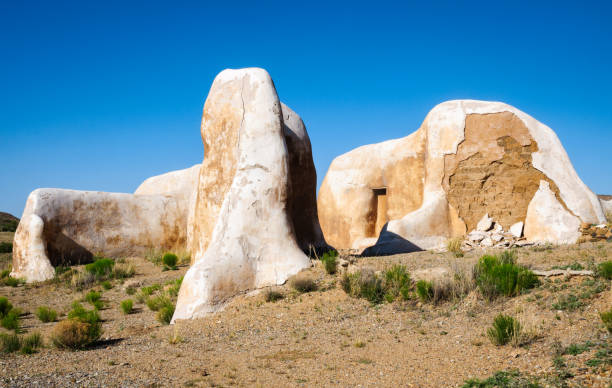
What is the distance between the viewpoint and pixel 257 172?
8.80m

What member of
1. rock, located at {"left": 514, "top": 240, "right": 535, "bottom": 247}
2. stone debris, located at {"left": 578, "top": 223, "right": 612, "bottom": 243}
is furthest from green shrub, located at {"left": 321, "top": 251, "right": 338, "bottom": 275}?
stone debris, located at {"left": 578, "top": 223, "right": 612, "bottom": 243}

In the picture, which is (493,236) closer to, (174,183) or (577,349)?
(577,349)

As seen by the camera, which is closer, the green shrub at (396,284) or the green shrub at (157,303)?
the green shrub at (396,284)

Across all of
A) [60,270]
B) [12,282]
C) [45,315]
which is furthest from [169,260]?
[45,315]

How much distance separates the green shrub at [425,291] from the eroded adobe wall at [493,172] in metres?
7.31

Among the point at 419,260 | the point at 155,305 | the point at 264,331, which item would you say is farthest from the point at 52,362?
the point at 419,260

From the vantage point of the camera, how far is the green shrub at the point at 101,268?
42.6 ft

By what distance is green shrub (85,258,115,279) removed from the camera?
42.6ft

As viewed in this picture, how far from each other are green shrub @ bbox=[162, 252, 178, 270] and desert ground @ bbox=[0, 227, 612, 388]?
4.67 metres

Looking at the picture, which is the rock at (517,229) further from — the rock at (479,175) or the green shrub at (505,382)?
the green shrub at (505,382)

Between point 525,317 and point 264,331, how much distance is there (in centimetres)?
312

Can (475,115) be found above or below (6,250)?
above

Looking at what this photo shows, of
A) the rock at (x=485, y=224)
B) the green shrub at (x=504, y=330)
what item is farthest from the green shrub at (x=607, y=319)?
the rock at (x=485, y=224)

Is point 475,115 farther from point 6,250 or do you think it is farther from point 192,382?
point 6,250
